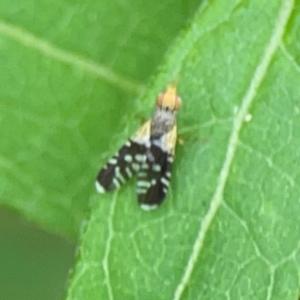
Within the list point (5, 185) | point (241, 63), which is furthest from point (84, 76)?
point (241, 63)

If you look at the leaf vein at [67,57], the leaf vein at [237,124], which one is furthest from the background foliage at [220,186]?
the leaf vein at [67,57]

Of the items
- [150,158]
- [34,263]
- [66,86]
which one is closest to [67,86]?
[66,86]

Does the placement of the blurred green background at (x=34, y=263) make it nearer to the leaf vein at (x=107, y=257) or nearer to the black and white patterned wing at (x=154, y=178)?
the black and white patterned wing at (x=154, y=178)

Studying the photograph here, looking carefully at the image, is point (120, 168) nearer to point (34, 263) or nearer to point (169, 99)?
point (169, 99)

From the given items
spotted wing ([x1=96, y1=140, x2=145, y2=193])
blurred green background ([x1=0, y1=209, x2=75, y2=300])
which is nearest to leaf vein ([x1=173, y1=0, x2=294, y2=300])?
spotted wing ([x1=96, y1=140, x2=145, y2=193])

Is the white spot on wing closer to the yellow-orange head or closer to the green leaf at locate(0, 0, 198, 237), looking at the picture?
the yellow-orange head

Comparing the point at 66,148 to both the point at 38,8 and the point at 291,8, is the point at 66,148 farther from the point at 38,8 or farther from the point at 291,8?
the point at 291,8
